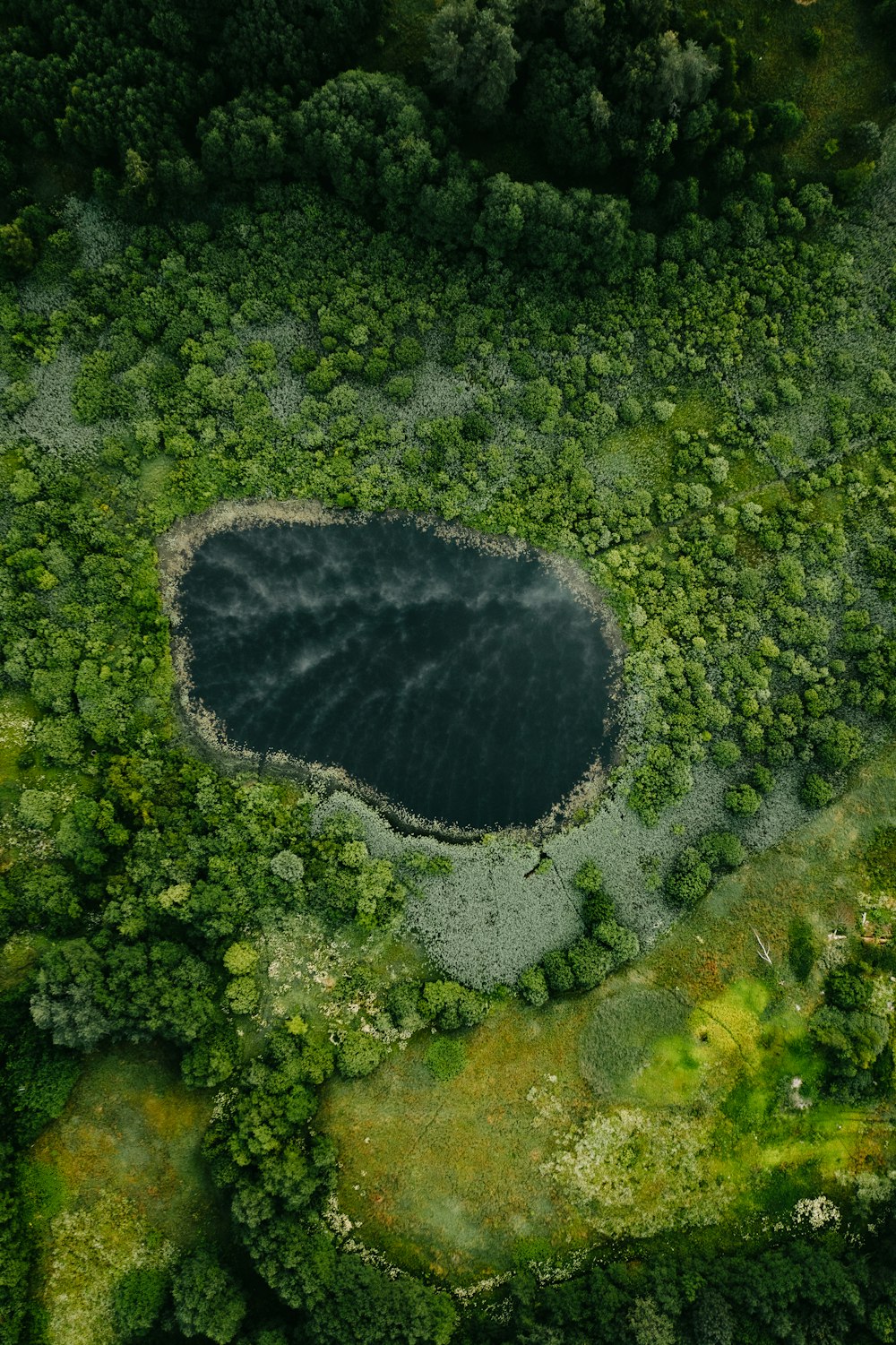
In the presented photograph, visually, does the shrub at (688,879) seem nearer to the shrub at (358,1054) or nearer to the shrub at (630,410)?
the shrub at (358,1054)

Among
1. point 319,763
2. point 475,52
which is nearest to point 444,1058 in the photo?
point 319,763

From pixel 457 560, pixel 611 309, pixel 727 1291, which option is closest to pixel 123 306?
pixel 457 560

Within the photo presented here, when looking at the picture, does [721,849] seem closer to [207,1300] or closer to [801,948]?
[801,948]

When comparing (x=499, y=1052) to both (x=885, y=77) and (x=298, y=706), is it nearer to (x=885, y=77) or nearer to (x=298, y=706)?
(x=298, y=706)

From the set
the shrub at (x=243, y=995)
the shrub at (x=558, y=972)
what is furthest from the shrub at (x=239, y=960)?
the shrub at (x=558, y=972)

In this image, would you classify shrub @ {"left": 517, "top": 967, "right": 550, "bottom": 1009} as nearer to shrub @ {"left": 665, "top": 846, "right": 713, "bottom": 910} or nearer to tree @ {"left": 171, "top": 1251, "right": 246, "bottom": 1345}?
shrub @ {"left": 665, "top": 846, "right": 713, "bottom": 910}

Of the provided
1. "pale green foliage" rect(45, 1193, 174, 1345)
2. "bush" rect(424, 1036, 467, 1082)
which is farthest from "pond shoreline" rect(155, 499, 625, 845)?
"pale green foliage" rect(45, 1193, 174, 1345)
